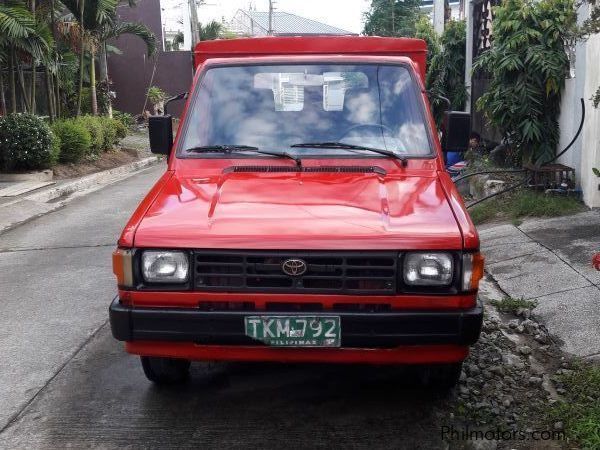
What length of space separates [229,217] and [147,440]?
125 cm

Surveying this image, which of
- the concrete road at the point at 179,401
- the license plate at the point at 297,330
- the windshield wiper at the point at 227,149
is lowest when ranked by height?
the concrete road at the point at 179,401

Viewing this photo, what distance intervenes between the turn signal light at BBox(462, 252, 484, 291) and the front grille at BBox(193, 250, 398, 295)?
34cm

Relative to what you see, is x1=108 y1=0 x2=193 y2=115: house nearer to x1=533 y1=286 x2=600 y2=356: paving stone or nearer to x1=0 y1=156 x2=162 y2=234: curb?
x1=0 y1=156 x2=162 y2=234: curb

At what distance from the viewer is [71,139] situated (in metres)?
15.3

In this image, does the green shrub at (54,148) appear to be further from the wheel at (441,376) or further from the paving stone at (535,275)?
the wheel at (441,376)

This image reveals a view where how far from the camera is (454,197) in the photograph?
3.94 metres

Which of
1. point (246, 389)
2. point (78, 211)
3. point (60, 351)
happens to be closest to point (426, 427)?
point (246, 389)

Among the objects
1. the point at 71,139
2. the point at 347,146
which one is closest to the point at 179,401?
the point at 347,146

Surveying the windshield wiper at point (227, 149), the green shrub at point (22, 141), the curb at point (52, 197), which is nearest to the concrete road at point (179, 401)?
the windshield wiper at point (227, 149)

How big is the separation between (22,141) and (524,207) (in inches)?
A: 371

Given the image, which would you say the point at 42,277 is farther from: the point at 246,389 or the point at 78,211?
the point at 78,211

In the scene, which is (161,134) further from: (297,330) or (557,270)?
(557,270)

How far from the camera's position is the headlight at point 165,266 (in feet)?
11.4

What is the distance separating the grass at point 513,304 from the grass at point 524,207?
96.1 inches
